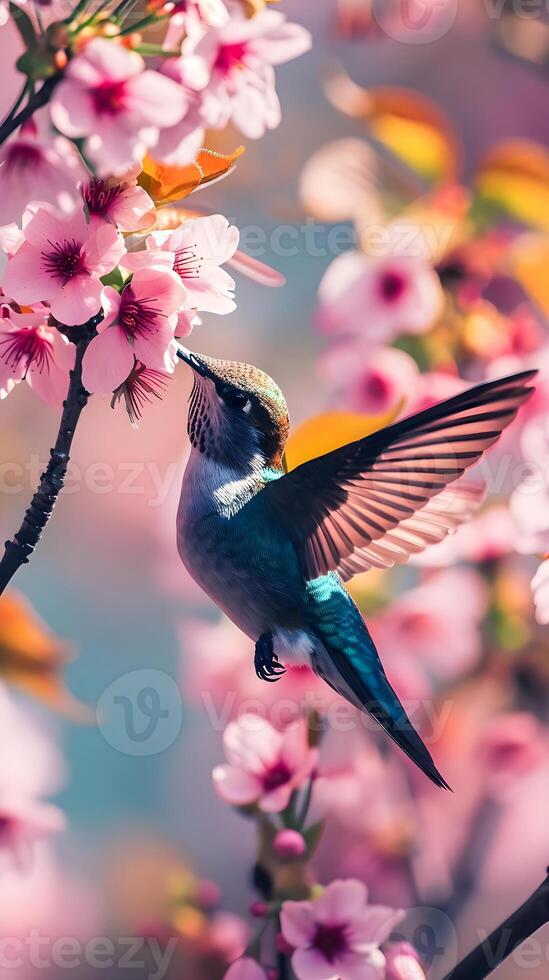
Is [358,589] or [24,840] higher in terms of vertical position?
[358,589]

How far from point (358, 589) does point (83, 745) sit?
493 mm

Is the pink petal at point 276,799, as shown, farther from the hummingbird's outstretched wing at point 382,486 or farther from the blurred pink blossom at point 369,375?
the blurred pink blossom at point 369,375

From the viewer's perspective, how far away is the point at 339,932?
0.71 meters

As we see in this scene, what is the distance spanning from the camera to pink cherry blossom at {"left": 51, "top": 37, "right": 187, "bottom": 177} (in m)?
0.39

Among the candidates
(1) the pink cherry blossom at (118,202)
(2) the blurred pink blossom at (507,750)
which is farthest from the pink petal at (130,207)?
(2) the blurred pink blossom at (507,750)

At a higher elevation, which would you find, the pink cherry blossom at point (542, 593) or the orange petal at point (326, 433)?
the pink cherry blossom at point (542, 593)

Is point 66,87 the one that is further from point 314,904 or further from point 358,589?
point 358,589

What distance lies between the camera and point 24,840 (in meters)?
1.02

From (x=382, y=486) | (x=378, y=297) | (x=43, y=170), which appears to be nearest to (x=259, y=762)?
(x=382, y=486)

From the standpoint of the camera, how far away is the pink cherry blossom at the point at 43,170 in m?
0.41

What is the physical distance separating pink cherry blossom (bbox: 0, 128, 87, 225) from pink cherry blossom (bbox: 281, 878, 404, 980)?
53 cm

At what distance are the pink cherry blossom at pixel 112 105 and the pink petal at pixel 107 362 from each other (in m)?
0.09

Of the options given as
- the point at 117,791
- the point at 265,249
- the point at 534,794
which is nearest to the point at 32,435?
the point at 265,249

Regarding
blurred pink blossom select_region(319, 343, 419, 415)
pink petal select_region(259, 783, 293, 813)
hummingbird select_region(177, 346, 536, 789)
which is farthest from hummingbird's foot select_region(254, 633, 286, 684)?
blurred pink blossom select_region(319, 343, 419, 415)
